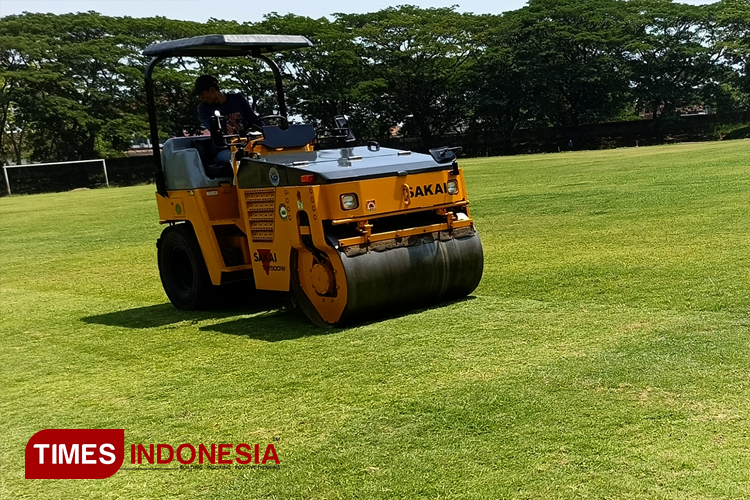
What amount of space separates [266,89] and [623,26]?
1133 inches

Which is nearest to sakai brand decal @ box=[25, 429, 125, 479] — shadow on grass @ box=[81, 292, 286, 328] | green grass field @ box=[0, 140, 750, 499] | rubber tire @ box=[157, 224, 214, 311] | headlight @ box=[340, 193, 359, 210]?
green grass field @ box=[0, 140, 750, 499]

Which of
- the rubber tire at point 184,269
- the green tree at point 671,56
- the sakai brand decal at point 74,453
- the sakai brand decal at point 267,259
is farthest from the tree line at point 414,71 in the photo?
the sakai brand decal at point 74,453

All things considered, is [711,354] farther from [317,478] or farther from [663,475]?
[317,478]

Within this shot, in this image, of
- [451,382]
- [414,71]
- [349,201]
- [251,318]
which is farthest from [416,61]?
[451,382]

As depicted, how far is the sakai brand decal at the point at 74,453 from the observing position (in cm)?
469

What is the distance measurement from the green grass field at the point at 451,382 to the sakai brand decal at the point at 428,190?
107 centimetres

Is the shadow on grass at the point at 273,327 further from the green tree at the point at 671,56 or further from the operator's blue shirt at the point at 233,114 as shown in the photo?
the green tree at the point at 671,56

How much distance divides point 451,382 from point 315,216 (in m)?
2.30

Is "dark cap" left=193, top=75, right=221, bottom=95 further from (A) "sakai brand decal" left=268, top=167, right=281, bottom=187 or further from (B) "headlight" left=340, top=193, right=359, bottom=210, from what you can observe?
(B) "headlight" left=340, top=193, right=359, bottom=210

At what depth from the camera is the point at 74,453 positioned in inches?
198

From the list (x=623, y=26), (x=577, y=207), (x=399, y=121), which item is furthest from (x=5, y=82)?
(x=577, y=207)

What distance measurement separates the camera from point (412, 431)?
4.68m

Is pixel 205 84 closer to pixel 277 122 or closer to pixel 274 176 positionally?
pixel 277 122

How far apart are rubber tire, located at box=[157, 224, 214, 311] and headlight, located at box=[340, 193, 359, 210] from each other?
2511 mm
